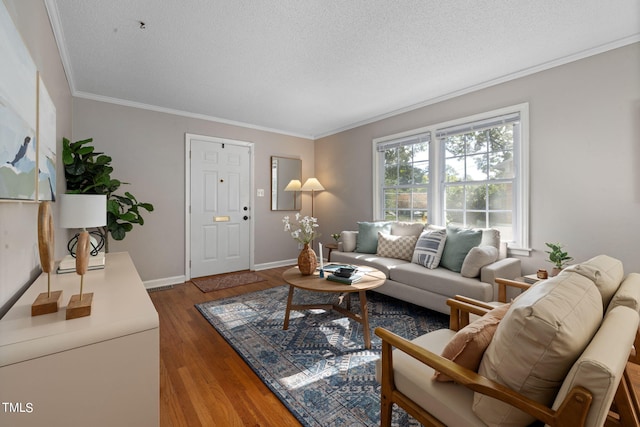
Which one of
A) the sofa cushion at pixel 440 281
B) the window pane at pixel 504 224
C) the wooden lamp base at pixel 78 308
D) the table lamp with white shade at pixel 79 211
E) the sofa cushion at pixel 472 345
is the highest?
the table lamp with white shade at pixel 79 211

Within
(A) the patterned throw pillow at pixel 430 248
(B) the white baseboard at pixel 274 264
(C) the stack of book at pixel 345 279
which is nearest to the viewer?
(C) the stack of book at pixel 345 279

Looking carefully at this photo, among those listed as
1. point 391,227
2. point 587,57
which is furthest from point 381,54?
point 391,227

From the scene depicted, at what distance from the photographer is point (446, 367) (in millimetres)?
1037

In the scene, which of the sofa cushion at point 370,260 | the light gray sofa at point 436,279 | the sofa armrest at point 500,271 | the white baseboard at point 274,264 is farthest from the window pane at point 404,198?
the white baseboard at point 274,264

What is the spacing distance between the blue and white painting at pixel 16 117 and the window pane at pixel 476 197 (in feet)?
12.7

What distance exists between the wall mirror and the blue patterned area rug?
2038 mm

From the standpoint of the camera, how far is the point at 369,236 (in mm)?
3945

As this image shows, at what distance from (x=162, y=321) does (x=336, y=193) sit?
337cm

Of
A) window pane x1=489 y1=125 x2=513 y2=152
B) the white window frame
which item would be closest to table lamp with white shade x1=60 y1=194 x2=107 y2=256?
the white window frame

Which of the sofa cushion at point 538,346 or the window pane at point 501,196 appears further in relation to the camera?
the window pane at point 501,196

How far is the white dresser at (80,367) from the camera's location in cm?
81

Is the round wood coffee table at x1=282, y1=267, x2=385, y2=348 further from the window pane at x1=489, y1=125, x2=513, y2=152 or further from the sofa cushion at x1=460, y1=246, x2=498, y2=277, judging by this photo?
the window pane at x1=489, y1=125, x2=513, y2=152

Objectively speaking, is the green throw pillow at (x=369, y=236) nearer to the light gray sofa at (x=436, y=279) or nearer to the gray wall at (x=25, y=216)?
the light gray sofa at (x=436, y=279)

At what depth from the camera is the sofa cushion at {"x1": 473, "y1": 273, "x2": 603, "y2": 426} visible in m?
0.83
